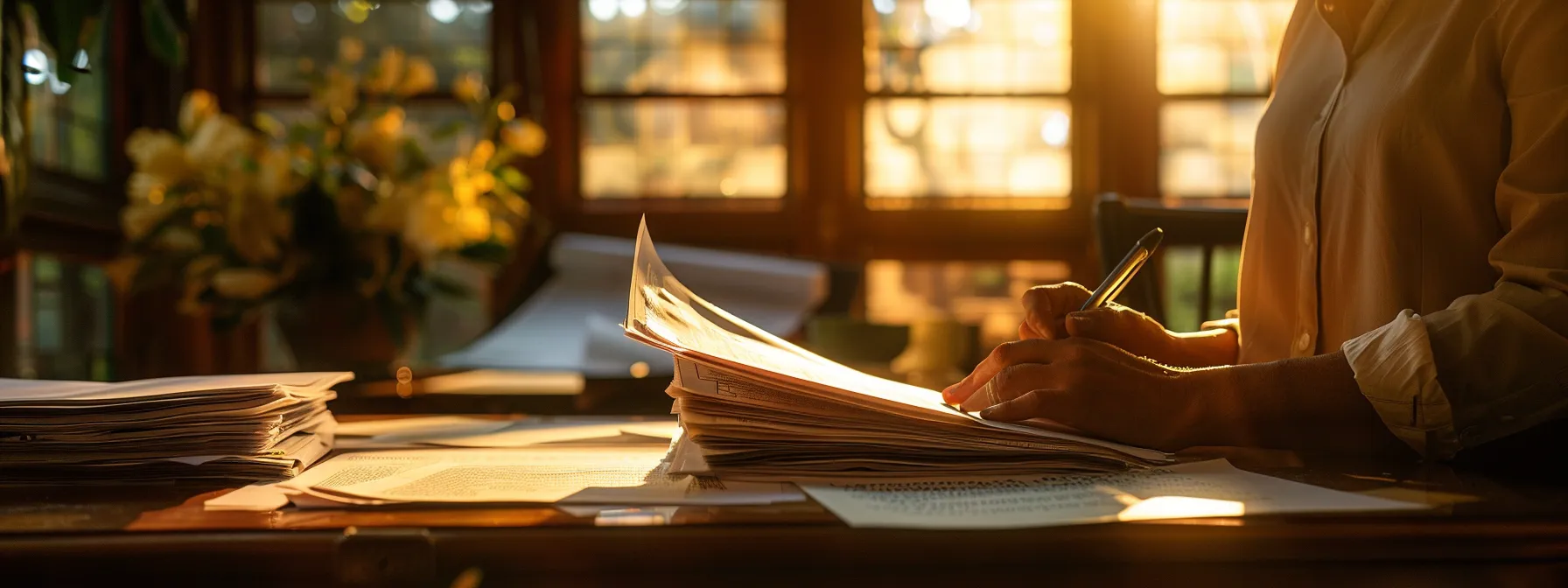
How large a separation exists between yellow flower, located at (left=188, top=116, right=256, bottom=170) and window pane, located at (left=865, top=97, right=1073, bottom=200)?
1689 millimetres

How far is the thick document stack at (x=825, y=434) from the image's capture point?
1.80 feet

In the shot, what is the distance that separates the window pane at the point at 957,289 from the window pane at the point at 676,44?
2.03 ft

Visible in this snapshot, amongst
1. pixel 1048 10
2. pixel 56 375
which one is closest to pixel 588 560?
pixel 56 375

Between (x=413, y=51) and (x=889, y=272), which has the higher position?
(x=413, y=51)

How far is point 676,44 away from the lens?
2840mm

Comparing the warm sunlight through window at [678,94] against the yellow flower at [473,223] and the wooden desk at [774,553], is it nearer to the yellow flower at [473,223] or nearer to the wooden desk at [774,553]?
the yellow flower at [473,223]

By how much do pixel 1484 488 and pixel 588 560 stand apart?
1.50 ft

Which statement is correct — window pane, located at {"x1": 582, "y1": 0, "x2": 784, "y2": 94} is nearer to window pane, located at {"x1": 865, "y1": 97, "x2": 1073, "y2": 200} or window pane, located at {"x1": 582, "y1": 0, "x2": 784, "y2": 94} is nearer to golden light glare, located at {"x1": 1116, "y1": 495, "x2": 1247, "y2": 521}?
window pane, located at {"x1": 865, "y1": 97, "x2": 1073, "y2": 200}

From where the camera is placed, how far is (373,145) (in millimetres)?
1609

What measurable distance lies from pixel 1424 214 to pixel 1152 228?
601 millimetres

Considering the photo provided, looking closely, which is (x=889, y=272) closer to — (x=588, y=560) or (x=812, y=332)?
(x=812, y=332)

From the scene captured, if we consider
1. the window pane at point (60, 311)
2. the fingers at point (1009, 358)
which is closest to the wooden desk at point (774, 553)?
the fingers at point (1009, 358)

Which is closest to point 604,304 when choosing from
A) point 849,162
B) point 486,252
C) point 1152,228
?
point 486,252

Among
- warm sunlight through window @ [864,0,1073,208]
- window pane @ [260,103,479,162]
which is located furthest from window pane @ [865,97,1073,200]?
window pane @ [260,103,479,162]
